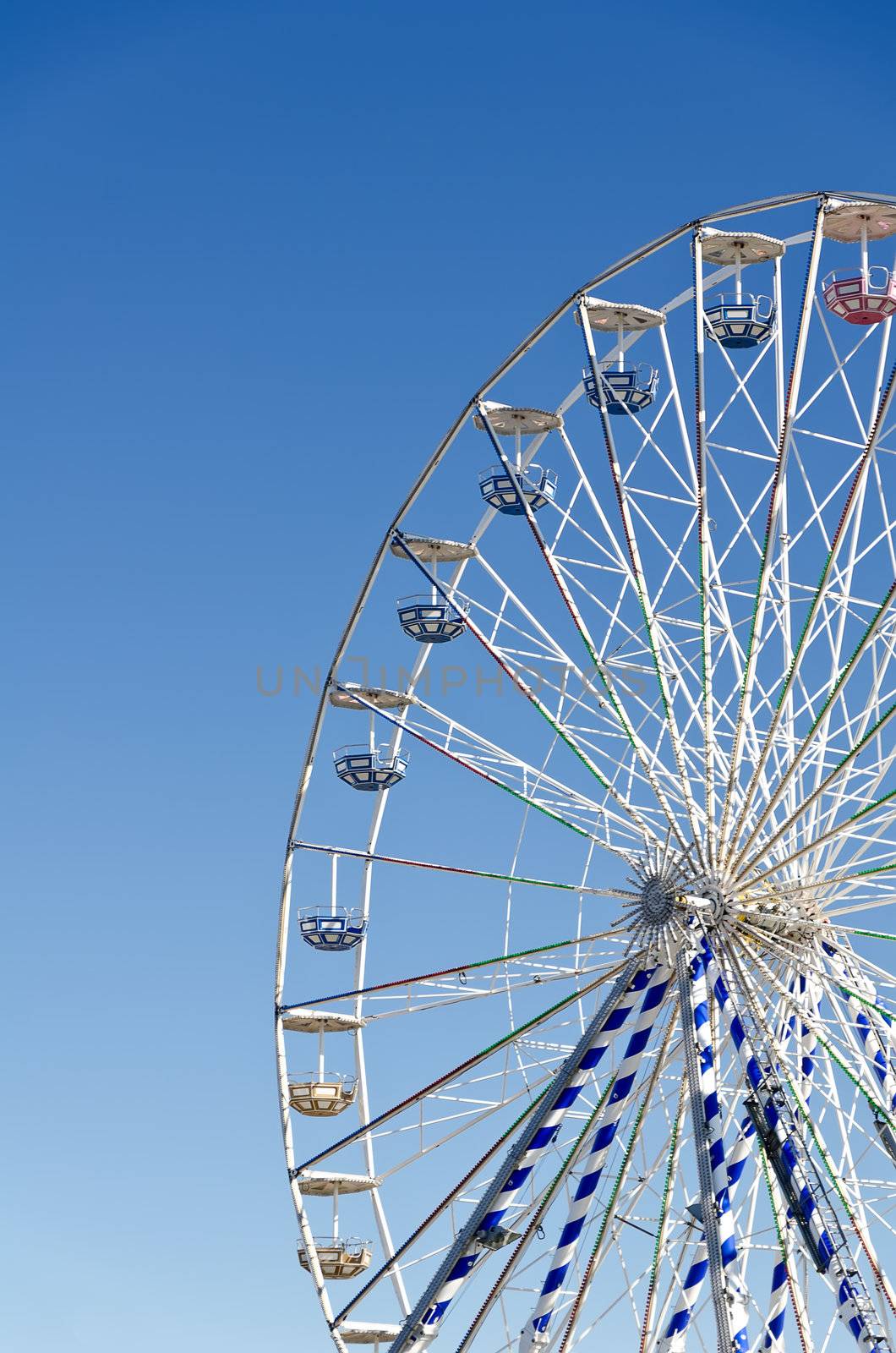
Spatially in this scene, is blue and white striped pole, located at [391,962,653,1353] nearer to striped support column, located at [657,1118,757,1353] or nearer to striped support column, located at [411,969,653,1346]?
striped support column, located at [411,969,653,1346]

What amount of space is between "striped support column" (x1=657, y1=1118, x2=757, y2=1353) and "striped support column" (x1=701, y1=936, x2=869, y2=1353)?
2.73 feet

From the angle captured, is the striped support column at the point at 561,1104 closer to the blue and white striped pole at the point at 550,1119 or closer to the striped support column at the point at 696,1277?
the blue and white striped pole at the point at 550,1119

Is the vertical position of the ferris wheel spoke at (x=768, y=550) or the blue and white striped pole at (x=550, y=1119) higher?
the ferris wheel spoke at (x=768, y=550)

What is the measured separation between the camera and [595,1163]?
3234 cm

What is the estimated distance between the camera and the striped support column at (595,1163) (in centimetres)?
3189

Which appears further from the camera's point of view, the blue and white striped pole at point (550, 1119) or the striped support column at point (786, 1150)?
the blue and white striped pole at point (550, 1119)

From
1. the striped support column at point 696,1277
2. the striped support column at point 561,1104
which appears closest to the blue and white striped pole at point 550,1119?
the striped support column at point 561,1104

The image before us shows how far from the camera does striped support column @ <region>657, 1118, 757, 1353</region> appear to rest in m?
31.9

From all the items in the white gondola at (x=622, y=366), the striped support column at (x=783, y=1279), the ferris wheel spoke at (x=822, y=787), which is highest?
the white gondola at (x=622, y=366)

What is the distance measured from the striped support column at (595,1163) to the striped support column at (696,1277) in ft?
4.97

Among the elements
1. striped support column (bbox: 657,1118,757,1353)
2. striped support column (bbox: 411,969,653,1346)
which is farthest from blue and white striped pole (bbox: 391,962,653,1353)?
striped support column (bbox: 657,1118,757,1353)

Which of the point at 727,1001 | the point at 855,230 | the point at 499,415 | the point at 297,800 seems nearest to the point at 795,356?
the point at 855,230

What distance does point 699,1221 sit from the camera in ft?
102

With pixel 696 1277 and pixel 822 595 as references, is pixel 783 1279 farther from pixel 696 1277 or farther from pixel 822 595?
pixel 822 595
